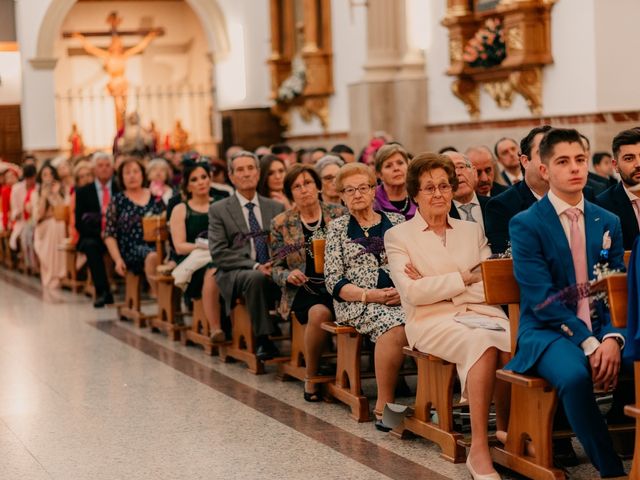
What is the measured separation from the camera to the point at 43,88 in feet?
71.5

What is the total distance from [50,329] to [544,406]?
632cm

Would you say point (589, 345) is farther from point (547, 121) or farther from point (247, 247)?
point (547, 121)

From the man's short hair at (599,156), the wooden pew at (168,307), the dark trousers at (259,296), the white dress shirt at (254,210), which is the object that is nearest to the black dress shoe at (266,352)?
the dark trousers at (259,296)

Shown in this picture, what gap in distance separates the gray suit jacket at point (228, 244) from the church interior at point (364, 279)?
15 mm

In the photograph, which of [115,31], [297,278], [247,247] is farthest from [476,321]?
[115,31]

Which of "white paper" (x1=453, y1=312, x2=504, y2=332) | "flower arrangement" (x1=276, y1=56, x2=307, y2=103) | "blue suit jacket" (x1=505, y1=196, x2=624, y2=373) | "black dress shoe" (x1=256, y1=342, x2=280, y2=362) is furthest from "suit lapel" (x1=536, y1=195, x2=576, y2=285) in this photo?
"flower arrangement" (x1=276, y1=56, x2=307, y2=103)

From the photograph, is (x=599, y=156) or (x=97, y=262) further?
(x=97, y=262)

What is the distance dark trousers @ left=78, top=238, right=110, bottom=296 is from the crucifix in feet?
42.1

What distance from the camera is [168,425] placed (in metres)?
6.62

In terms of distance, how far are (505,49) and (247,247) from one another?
4.61 meters

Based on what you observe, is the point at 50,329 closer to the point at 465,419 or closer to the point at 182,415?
the point at 182,415

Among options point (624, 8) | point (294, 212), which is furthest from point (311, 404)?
point (624, 8)

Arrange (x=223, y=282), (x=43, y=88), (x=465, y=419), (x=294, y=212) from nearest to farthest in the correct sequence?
(x=465, y=419) < (x=294, y=212) < (x=223, y=282) < (x=43, y=88)

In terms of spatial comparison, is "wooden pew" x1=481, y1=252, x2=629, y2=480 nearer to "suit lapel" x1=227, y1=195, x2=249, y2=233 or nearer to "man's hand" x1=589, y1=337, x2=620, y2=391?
"man's hand" x1=589, y1=337, x2=620, y2=391
